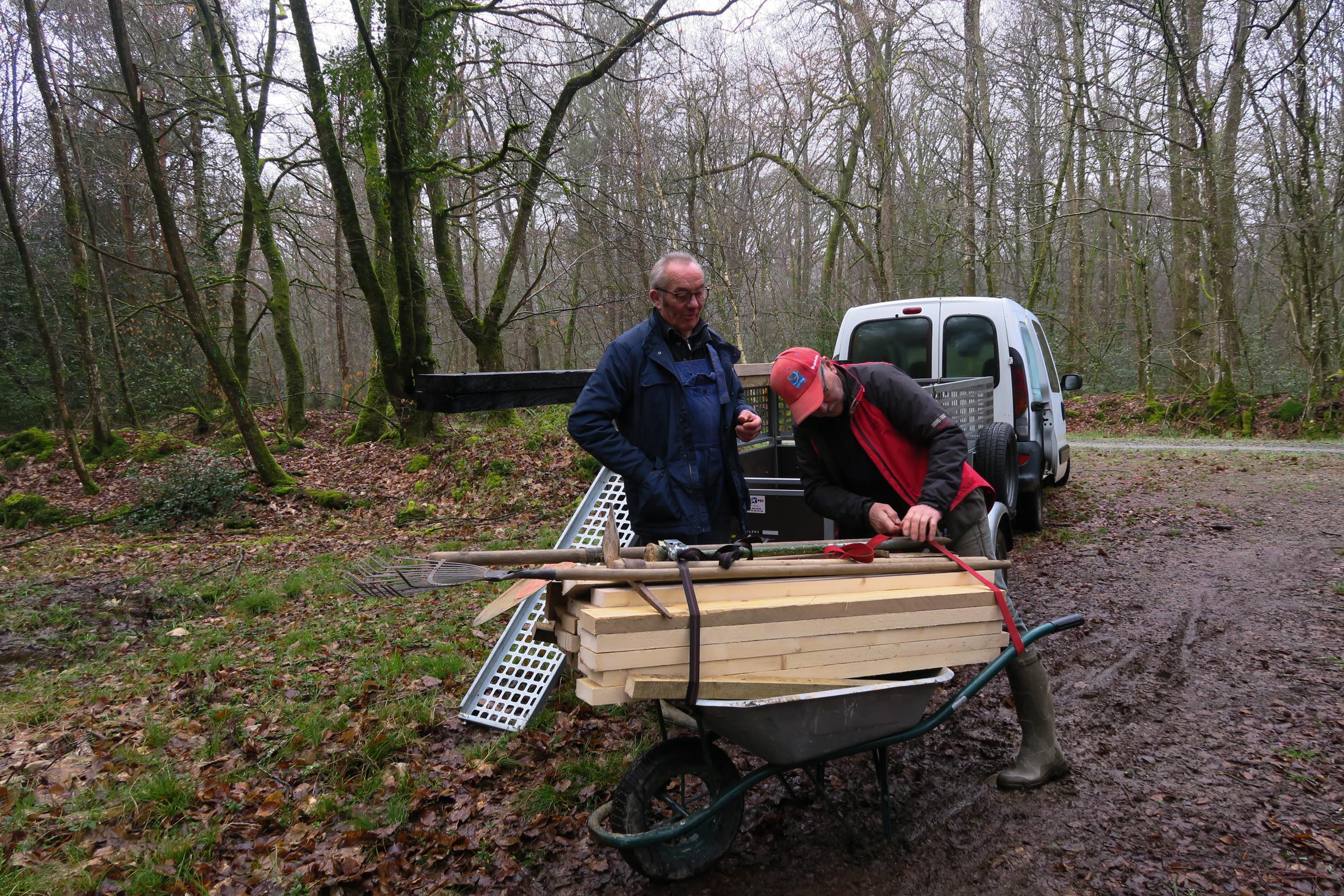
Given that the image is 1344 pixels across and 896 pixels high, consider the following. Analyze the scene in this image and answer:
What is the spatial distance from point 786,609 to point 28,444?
17.8m

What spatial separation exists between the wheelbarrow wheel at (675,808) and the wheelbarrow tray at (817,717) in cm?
21

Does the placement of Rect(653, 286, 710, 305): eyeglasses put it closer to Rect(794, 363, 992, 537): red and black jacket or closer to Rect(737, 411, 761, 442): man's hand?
Rect(737, 411, 761, 442): man's hand

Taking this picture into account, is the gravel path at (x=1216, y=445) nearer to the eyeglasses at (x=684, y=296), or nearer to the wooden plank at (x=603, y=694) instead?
the eyeglasses at (x=684, y=296)

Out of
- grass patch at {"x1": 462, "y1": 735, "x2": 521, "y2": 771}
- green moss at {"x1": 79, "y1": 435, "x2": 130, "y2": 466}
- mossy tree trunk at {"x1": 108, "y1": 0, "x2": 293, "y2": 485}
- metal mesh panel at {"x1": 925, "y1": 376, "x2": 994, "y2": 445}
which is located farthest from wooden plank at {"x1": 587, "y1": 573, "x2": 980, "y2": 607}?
green moss at {"x1": 79, "y1": 435, "x2": 130, "y2": 466}

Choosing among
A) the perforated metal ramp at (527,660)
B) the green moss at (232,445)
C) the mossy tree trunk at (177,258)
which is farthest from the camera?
the green moss at (232,445)

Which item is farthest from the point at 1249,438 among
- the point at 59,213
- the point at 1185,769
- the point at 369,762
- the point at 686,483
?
the point at 59,213

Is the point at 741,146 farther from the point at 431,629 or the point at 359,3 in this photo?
the point at 431,629

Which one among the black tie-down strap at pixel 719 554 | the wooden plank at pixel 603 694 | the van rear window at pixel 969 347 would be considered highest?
the van rear window at pixel 969 347

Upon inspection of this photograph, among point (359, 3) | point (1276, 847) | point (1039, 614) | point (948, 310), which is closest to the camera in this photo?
point (1276, 847)

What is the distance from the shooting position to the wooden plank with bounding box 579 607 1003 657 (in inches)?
86.4

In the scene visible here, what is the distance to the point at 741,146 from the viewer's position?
1881 cm

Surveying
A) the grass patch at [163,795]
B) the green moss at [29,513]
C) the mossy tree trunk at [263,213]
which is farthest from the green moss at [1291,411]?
the green moss at [29,513]

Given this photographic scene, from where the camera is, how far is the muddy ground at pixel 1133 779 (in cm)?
270

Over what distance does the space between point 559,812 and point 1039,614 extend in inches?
147
